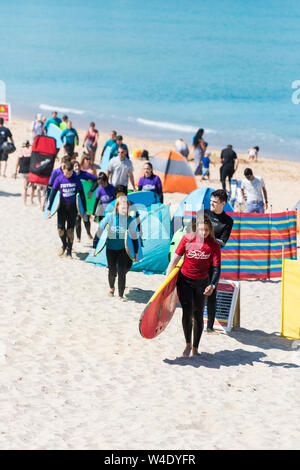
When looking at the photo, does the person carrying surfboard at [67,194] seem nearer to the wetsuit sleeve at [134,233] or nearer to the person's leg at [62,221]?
the person's leg at [62,221]

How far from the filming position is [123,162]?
13.2 metres

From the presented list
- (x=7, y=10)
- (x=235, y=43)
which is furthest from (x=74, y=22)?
(x=235, y=43)

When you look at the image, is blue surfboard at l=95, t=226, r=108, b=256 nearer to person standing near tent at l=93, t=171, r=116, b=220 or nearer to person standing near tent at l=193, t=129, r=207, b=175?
person standing near tent at l=93, t=171, r=116, b=220

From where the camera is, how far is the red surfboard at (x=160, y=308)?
264 inches

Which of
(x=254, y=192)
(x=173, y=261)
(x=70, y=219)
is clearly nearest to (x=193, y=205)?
(x=254, y=192)

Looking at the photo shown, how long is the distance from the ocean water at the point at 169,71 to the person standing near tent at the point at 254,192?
22217 millimetres

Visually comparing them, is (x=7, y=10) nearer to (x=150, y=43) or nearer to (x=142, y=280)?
(x=150, y=43)

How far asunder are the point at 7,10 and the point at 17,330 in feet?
465

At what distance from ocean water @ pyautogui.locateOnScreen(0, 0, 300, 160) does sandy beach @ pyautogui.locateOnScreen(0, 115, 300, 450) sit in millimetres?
26058

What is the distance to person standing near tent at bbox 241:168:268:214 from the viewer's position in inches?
486

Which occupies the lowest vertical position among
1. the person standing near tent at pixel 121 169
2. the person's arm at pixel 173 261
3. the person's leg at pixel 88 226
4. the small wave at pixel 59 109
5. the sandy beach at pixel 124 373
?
the sandy beach at pixel 124 373

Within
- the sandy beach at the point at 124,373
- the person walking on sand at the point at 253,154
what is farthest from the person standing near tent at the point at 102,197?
the person walking on sand at the point at 253,154

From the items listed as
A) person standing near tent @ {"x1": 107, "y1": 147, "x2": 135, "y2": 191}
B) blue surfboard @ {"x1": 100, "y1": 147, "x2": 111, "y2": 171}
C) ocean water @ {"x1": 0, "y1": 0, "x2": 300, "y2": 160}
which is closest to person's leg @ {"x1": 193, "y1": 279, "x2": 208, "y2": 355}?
person standing near tent @ {"x1": 107, "y1": 147, "x2": 135, "y2": 191}

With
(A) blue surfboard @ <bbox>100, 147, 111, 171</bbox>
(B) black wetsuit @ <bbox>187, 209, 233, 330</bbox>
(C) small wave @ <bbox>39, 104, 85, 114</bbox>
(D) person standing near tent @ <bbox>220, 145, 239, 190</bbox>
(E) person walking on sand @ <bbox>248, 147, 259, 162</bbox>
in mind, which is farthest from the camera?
(C) small wave @ <bbox>39, 104, 85, 114</bbox>
